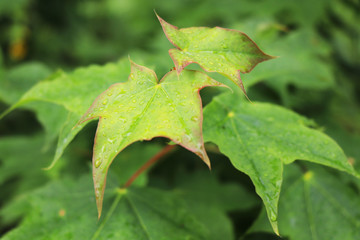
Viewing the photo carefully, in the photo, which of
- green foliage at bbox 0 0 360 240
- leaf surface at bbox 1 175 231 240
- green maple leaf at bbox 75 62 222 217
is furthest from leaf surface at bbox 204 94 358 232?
leaf surface at bbox 1 175 231 240

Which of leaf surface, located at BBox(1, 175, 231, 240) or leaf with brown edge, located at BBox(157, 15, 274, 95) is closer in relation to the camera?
leaf with brown edge, located at BBox(157, 15, 274, 95)

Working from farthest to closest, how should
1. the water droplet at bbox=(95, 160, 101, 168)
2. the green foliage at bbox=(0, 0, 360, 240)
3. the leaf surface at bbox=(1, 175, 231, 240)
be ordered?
the leaf surface at bbox=(1, 175, 231, 240) < the green foliage at bbox=(0, 0, 360, 240) < the water droplet at bbox=(95, 160, 101, 168)

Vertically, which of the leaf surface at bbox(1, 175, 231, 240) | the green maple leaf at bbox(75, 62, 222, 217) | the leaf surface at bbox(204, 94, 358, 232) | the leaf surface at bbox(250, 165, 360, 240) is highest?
the green maple leaf at bbox(75, 62, 222, 217)

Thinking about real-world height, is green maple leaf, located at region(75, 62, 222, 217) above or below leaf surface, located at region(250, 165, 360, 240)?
above

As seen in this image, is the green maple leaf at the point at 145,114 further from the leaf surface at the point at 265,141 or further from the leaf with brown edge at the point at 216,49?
the leaf surface at the point at 265,141

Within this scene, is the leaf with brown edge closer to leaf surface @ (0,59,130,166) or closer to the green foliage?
the green foliage

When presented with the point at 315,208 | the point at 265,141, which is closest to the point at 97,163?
the point at 265,141

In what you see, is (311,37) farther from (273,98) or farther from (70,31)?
(70,31)

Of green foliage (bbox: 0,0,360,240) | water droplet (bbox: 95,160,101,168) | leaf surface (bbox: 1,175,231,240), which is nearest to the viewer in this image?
water droplet (bbox: 95,160,101,168)

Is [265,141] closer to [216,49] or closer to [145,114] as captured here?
[216,49]
